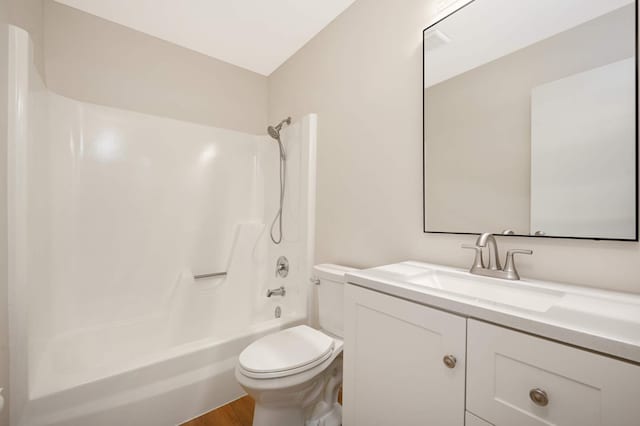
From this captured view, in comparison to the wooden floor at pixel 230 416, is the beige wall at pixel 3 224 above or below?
above

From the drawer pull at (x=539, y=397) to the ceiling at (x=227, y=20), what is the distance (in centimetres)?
202

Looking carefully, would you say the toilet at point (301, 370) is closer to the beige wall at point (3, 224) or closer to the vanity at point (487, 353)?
the vanity at point (487, 353)

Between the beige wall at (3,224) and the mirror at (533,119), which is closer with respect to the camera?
the mirror at (533,119)

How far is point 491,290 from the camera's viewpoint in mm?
955

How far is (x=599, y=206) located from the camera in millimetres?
854

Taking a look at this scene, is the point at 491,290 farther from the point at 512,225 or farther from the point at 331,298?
the point at 331,298

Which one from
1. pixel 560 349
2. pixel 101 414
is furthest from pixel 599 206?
pixel 101 414

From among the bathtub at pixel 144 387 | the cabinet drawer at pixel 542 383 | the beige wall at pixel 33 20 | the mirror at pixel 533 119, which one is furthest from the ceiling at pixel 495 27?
the beige wall at pixel 33 20

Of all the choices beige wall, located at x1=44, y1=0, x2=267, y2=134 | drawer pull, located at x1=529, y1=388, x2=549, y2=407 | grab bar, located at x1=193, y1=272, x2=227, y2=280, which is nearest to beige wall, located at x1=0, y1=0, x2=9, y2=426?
beige wall, located at x1=44, y1=0, x2=267, y2=134

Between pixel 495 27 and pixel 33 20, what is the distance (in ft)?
7.56

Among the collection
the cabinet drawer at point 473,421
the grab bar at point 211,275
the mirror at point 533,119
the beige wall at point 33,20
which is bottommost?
the grab bar at point 211,275

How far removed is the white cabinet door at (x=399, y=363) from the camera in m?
0.72

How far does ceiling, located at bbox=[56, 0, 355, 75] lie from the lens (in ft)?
5.65

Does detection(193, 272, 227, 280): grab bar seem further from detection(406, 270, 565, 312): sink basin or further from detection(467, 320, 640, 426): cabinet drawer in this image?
detection(467, 320, 640, 426): cabinet drawer
